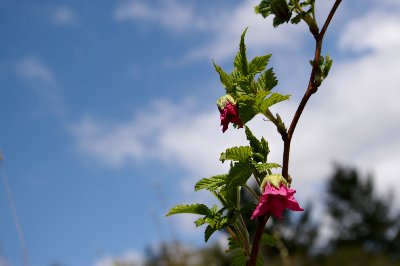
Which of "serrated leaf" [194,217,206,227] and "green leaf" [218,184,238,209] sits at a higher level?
"green leaf" [218,184,238,209]

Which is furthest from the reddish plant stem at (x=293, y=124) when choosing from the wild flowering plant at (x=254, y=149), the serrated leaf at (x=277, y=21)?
the serrated leaf at (x=277, y=21)

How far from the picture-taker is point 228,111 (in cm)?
114

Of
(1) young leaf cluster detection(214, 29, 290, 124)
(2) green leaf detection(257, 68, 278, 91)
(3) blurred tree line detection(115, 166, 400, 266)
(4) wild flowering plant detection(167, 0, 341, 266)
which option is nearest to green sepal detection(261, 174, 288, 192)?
(4) wild flowering plant detection(167, 0, 341, 266)

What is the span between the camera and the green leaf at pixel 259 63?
1.18 m

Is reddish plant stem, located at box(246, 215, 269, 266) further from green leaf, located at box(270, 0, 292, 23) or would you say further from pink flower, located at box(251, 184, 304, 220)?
green leaf, located at box(270, 0, 292, 23)

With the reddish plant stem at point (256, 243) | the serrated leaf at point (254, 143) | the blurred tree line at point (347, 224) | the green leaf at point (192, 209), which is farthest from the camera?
the blurred tree line at point (347, 224)

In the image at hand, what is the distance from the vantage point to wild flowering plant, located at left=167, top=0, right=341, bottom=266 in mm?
1043

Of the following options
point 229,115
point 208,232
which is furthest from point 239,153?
point 208,232

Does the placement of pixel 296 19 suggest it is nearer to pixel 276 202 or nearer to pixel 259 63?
pixel 259 63

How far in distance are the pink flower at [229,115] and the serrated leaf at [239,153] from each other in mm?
99

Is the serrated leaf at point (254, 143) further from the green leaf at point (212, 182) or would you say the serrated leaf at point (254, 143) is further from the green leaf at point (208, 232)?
the green leaf at point (208, 232)

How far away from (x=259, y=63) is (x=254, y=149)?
22cm

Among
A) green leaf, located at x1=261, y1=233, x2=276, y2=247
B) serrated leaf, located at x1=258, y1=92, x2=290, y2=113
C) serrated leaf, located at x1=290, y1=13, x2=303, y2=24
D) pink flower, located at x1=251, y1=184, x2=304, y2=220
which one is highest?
serrated leaf, located at x1=290, y1=13, x2=303, y2=24

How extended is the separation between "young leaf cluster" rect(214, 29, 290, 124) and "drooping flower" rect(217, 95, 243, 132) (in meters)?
0.01
